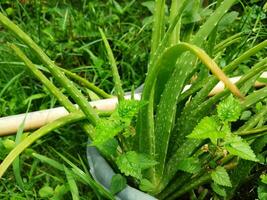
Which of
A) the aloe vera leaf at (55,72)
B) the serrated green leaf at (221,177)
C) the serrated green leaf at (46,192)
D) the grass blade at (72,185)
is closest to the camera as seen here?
the aloe vera leaf at (55,72)

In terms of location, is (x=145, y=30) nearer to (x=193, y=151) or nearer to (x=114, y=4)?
(x=114, y=4)

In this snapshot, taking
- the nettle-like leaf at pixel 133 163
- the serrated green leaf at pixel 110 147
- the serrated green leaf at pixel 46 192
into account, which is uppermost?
the serrated green leaf at pixel 110 147

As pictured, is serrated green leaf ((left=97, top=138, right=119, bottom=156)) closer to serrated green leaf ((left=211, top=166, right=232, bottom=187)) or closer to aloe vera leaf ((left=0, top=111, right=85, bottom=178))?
aloe vera leaf ((left=0, top=111, right=85, bottom=178))

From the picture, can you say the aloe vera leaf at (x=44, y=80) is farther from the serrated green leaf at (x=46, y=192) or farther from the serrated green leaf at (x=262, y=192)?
the serrated green leaf at (x=262, y=192)

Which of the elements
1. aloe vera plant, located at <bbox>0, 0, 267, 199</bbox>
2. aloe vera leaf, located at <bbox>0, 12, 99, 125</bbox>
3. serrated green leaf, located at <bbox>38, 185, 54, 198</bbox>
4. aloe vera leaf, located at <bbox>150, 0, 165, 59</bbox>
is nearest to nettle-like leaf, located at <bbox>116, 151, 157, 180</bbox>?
aloe vera plant, located at <bbox>0, 0, 267, 199</bbox>

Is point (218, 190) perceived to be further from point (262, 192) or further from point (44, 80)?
point (44, 80)

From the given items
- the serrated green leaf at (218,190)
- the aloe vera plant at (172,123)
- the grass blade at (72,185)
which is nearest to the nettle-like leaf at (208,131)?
the aloe vera plant at (172,123)

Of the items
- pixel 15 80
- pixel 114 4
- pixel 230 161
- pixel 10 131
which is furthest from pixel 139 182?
pixel 114 4
